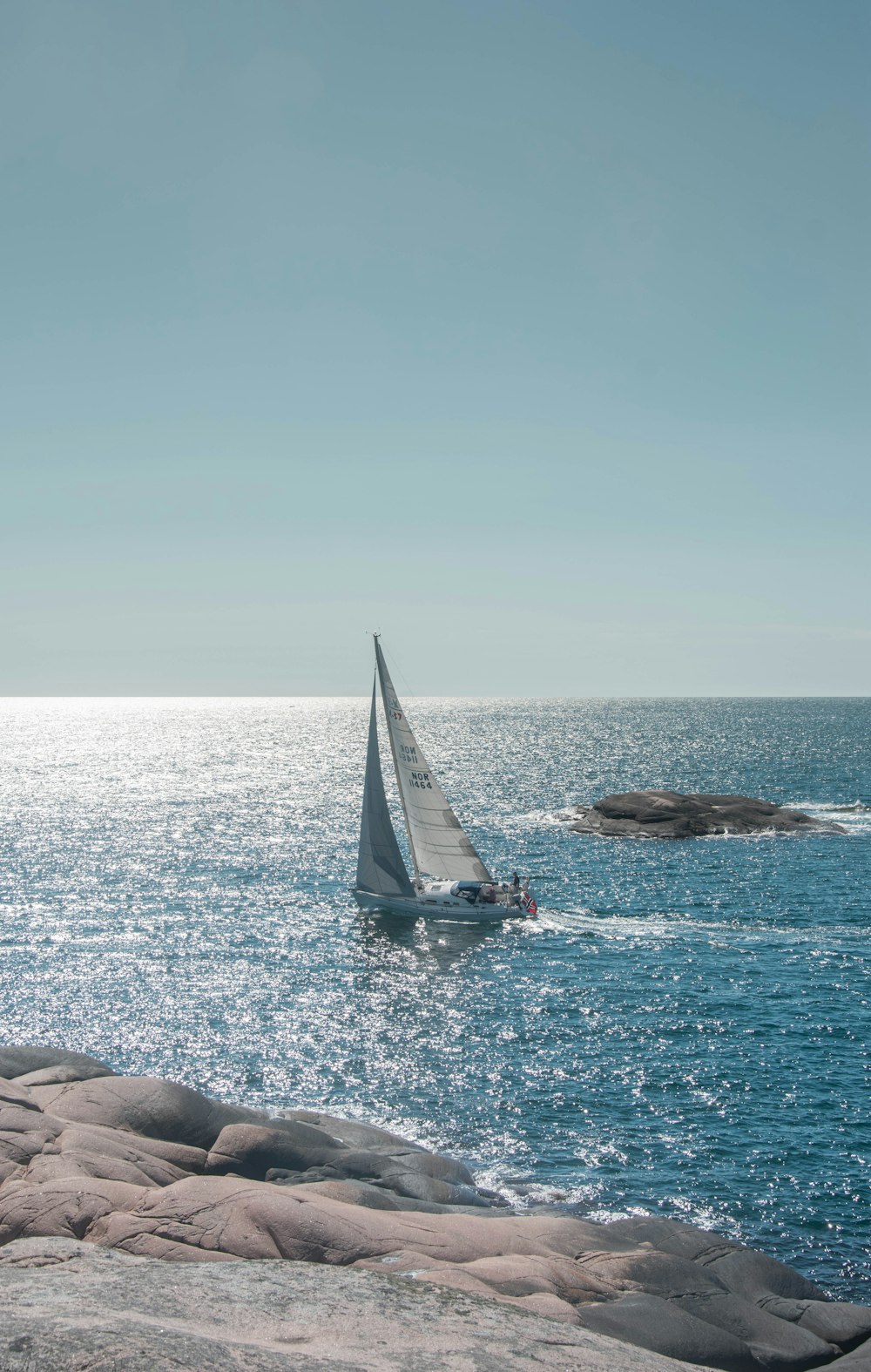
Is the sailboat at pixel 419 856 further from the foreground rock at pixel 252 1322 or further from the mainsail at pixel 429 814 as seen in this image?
the foreground rock at pixel 252 1322

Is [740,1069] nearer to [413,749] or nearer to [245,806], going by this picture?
[413,749]

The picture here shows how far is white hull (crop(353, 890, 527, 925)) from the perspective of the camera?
2375 inches

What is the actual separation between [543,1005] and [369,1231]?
82.9 feet

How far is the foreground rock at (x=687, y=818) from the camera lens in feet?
306

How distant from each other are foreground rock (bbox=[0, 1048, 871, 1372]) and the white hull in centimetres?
3115

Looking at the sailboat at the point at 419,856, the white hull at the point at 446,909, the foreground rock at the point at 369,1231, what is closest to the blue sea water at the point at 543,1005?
the white hull at the point at 446,909

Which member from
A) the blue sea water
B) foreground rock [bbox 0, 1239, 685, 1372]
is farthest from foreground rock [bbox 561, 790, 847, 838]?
foreground rock [bbox 0, 1239, 685, 1372]

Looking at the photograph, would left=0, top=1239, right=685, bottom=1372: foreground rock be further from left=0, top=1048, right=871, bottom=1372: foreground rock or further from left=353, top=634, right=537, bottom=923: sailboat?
left=353, top=634, right=537, bottom=923: sailboat

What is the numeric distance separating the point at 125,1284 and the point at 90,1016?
30778 mm

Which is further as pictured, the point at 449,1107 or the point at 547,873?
the point at 547,873

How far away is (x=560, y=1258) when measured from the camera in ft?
73.0

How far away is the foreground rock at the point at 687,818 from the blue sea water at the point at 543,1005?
12.0ft

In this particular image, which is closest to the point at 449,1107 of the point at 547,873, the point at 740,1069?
the point at 740,1069

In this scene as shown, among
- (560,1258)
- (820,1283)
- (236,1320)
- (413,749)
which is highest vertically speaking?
(413,749)
